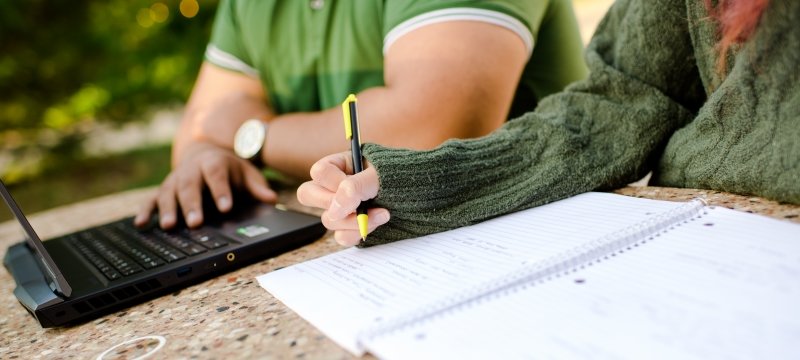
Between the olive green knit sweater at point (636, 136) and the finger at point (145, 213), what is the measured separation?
21.3 inches

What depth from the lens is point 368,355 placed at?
0.47 m

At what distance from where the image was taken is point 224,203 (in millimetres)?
1032

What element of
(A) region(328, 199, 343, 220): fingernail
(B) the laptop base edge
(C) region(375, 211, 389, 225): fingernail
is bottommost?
(B) the laptop base edge

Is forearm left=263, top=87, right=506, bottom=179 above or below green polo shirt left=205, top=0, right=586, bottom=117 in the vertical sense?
below

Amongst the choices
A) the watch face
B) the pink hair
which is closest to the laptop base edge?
the watch face

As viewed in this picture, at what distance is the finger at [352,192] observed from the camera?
0.67 m

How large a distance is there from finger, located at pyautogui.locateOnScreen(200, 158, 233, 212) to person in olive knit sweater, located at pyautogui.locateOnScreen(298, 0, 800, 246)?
349 mm

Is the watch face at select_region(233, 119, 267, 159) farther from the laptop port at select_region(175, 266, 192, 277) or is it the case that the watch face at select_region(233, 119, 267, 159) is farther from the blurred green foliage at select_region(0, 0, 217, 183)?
the blurred green foliage at select_region(0, 0, 217, 183)

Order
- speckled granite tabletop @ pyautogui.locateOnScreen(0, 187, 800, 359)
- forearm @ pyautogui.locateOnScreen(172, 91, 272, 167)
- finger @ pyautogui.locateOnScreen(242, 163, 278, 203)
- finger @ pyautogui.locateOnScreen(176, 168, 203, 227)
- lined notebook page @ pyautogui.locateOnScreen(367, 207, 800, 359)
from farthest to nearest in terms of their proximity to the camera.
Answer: forearm @ pyautogui.locateOnScreen(172, 91, 272, 167) < finger @ pyautogui.locateOnScreen(242, 163, 278, 203) < finger @ pyautogui.locateOnScreen(176, 168, 203, 227) < speckled granite tabletop @ pyautogui.locateOnScreen(0, 187, 800, 359) < lined notebook page @ pyautogui.locateOnScreen(367, 207, 800, 359)

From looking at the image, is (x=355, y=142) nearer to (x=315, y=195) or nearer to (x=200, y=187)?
(x=315, y=195)

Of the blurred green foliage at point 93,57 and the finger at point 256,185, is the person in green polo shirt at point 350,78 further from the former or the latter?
the blurred green foliage at point 93,57

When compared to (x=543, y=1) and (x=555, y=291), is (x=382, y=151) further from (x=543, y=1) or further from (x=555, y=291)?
(x=543, y=1)

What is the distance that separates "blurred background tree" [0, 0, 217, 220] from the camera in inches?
145

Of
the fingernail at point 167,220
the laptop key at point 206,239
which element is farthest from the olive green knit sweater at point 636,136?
the fingernail at point 167,220
